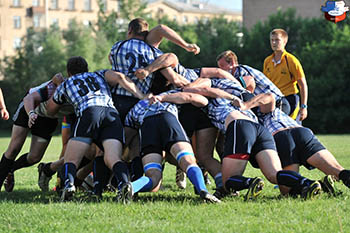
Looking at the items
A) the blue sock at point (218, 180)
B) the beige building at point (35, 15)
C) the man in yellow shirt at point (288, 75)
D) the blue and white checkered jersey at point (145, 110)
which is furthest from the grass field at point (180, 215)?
the beige building at point (35, 15)

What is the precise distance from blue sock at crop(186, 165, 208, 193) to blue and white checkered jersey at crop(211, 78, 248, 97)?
1.54 metres

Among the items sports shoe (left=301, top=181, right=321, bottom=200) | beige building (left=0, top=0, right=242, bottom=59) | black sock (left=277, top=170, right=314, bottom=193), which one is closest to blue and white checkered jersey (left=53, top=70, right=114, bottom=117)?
black sock (left=277, top=170, right=314, bottom=193)

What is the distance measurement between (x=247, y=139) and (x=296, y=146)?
0.78 meters

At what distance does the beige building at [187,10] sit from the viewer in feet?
287

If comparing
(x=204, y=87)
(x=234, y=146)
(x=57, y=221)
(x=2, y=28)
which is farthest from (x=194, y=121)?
(x=2, y=28)

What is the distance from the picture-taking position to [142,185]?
627 centimetres

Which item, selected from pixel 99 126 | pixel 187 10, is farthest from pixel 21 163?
pixel 187 10

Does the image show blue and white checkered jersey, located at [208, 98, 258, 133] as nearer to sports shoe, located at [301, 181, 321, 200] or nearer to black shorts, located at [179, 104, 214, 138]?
black shorts, located at [179, 104, 214, 138]

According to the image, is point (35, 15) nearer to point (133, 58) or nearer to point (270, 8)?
point (270, 8)

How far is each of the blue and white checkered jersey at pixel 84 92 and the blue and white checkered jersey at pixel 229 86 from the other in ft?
4.74

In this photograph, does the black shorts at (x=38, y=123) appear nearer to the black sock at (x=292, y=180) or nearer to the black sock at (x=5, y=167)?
the black sock at (x=5, y=167)

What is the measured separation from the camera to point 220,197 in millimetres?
6762

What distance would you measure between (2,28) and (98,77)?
7028cm

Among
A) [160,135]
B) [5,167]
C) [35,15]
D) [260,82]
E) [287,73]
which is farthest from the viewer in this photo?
[35,15]
